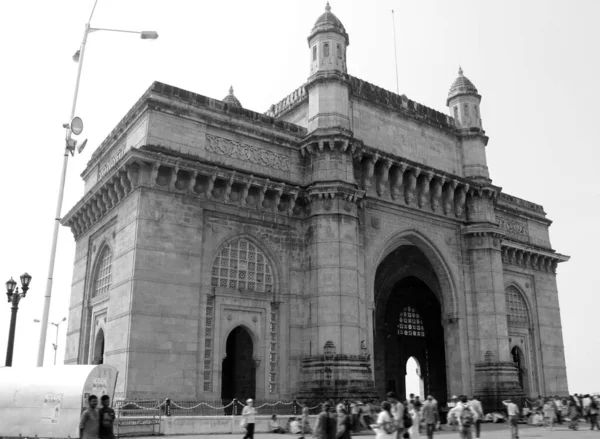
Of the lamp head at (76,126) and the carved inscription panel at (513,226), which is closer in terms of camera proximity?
the lamp head at (76,126)

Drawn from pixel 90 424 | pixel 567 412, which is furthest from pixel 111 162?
pixel 567 412

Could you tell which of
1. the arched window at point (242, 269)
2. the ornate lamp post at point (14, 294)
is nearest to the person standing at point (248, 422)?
the arched window at point (242, 269)

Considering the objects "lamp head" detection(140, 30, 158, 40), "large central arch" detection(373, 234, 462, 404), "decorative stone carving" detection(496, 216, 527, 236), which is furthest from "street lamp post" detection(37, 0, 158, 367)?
"decorative stone carving" detection(496, 216, 527, 236)

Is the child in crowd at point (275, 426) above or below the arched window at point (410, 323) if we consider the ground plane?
below

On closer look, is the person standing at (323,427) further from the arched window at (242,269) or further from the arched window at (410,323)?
the arched window at (410,323)

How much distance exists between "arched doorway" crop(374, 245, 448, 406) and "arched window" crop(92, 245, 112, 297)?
1561cm

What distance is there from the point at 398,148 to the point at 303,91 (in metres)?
5.22

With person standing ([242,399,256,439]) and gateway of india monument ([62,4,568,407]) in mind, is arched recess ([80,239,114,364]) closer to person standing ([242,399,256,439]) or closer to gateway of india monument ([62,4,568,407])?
gateway of india monument ([62,4,568,407])

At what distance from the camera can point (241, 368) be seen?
24.4 metres

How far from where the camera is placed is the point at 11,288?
20312 mm

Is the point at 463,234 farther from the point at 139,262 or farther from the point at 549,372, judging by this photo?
the point at 139,262

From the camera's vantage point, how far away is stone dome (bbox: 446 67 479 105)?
32219 mm

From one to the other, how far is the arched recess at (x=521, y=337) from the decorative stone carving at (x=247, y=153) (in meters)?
17.0

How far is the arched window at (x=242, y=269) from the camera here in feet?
73.6
